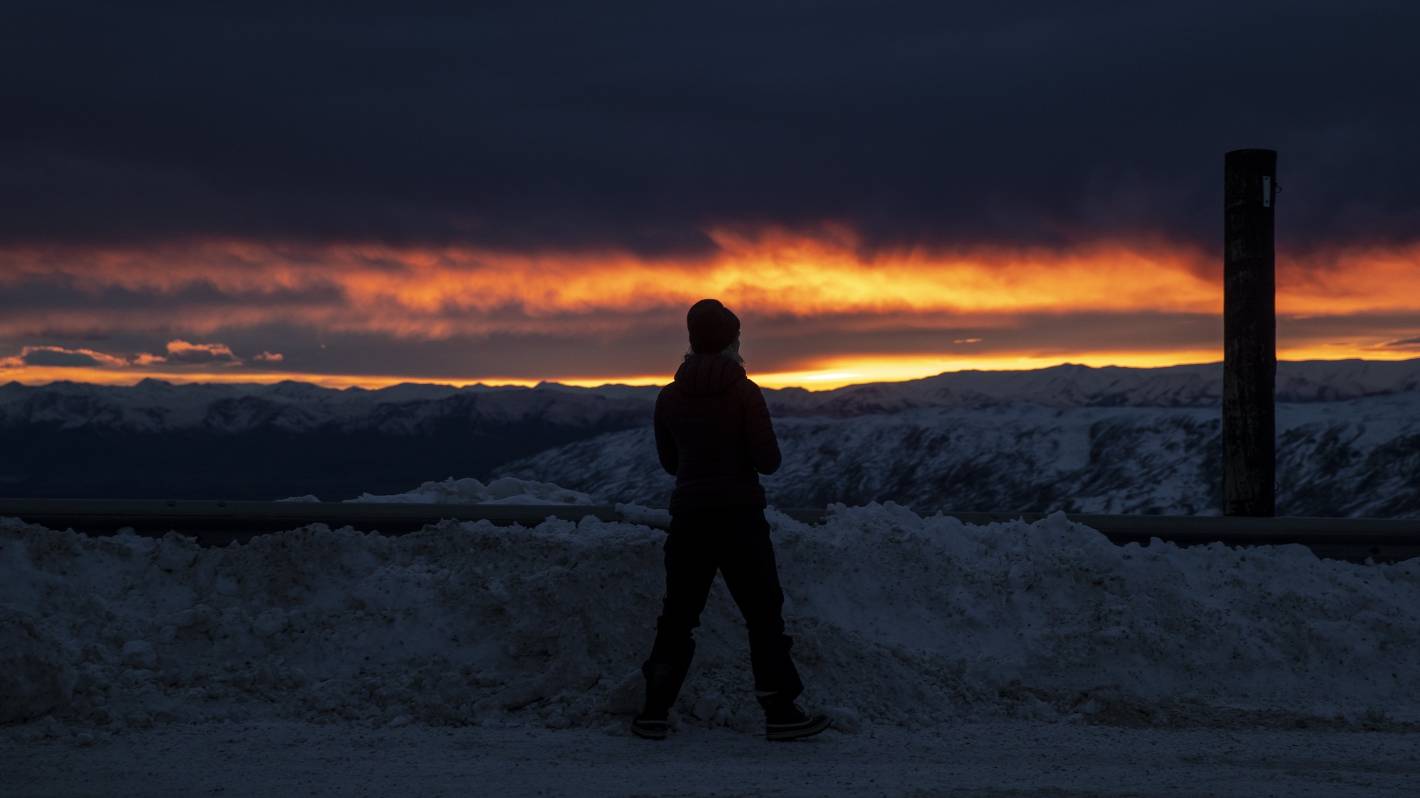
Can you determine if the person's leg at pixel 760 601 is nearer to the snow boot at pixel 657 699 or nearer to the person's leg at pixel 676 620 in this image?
the person's leg at pixel 676 620

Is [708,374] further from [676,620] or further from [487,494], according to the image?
[487,494]

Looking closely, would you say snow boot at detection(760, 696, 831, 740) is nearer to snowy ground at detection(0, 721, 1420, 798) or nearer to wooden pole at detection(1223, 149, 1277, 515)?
snowy ground at detection(0, 721, 1420, 798)

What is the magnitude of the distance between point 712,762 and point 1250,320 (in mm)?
7697

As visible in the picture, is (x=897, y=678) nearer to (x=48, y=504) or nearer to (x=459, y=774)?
(x=459, y=774)

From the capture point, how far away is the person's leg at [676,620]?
727 centimetres

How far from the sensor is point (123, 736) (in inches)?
289

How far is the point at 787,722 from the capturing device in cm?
723

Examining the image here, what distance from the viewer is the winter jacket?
717 cm

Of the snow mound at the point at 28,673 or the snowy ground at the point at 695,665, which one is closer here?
the snowy ground at the point at 695,665

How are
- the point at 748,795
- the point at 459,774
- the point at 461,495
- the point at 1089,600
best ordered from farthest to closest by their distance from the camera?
the point at 461,495
the point at 1089,600
the point at 459,774
the point at 748,795

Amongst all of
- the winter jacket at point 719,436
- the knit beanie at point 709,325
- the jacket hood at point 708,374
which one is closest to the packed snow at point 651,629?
the winter jacket at point 719,436

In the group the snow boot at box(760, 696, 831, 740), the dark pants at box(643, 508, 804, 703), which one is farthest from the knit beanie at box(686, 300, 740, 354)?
the snow boot at box(760, 696, 831, 740)

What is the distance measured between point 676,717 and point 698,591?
0.83 m

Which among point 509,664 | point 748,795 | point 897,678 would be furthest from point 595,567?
point 748,795
